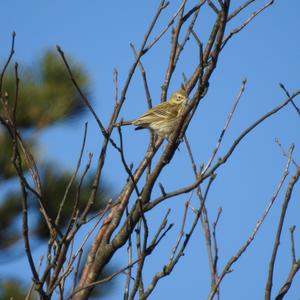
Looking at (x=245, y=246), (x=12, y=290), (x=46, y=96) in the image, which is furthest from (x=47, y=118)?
(x=245, y=246)

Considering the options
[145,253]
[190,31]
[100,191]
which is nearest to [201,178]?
[145,253]

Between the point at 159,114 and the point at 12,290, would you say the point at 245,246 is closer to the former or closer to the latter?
the point at 159,114

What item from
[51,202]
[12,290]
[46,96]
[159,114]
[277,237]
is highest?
[46,96]

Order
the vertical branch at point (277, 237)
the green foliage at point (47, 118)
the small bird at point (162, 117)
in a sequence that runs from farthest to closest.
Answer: the green foliage at point (47, 118) → the small bird at point (162, 117) → the vertical branch at point (277, 237)

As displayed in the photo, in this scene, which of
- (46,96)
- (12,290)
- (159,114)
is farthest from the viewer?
(46,96)

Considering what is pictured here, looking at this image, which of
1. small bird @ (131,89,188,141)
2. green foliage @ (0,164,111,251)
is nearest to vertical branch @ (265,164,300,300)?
small bird @ (131,89,188,141)

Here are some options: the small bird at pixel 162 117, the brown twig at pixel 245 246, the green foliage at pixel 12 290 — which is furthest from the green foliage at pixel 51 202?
the brown twig at pixel 245 246

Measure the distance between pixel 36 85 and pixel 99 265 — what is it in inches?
232

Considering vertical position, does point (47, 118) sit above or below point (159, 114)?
above

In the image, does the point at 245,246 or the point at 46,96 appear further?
the point at 46,96

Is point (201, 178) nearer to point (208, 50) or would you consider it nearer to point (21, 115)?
point (208, 50)

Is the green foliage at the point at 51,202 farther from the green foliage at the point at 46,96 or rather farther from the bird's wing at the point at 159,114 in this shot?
the bird's wing at the point at 159,114

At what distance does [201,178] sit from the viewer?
10.4 feet

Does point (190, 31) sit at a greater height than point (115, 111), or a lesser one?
greater
